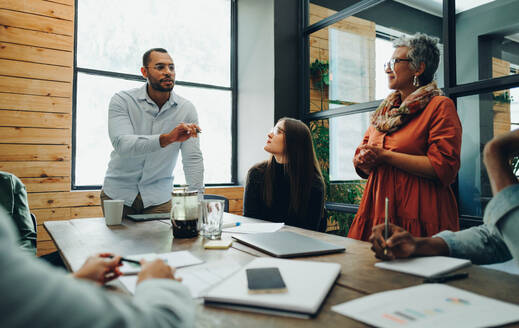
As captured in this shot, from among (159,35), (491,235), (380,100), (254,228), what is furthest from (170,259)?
(159,35)

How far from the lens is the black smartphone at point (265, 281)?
695mm

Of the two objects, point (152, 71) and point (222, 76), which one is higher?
point (222, 76)

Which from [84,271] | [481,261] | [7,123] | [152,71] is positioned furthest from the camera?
[7,123]

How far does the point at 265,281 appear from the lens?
73cm

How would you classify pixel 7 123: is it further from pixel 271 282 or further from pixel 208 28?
pixel 271 282

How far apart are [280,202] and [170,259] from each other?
1.13 meters

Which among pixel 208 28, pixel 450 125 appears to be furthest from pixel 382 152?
pixel 208 28

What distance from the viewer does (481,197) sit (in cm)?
217

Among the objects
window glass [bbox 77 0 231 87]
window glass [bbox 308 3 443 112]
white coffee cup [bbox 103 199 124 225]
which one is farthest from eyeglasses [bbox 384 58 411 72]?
window glass [bbox 77 0 231 87]

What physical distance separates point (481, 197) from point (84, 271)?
7.36ft

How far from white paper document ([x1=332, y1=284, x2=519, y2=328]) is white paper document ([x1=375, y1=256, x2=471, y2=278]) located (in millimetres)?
119

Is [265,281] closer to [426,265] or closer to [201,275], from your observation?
[201,275]

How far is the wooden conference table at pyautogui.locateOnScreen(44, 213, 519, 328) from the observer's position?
621 mm

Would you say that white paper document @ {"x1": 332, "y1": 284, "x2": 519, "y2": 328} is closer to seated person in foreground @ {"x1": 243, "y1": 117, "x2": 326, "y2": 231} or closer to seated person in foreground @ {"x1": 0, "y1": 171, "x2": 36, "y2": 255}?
seated person in foreground @ {"x1": 243, "y1": 117, "x2": 326, "y2": 231}
